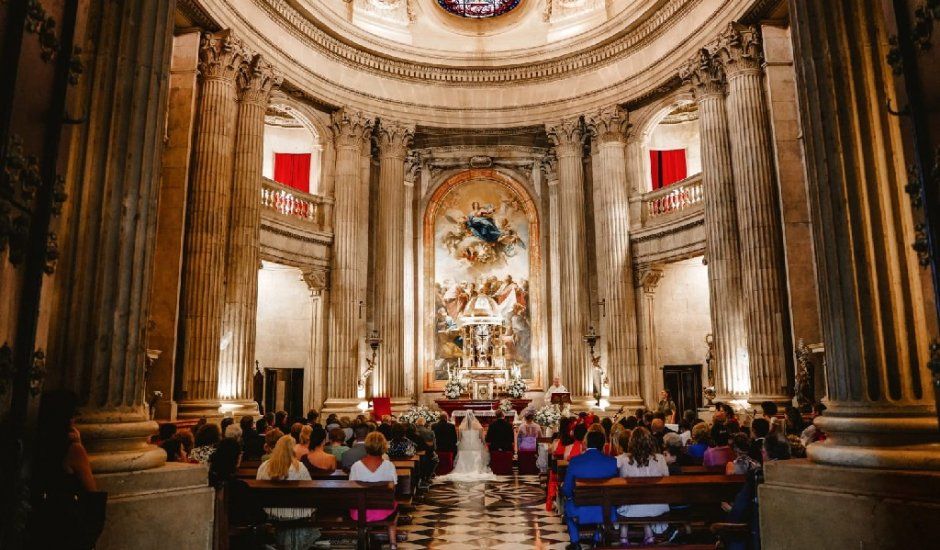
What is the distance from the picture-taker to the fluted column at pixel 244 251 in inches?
521

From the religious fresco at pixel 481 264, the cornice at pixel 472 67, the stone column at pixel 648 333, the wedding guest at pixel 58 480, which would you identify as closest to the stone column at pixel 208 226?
the cornice at pixel 472 67

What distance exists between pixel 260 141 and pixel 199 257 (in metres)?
3.13

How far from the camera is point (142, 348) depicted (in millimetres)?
4684

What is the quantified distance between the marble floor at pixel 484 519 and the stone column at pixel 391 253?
6.43 m

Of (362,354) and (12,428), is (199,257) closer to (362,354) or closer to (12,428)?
(362,354)

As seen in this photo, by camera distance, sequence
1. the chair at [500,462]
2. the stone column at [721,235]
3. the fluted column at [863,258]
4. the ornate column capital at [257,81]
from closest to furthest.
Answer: the fluted column at [863,258], the chair at [500,462], the stone column at [721,235], the ornate column capital at [257,81]

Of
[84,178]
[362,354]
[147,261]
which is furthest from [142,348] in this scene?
[362,354]

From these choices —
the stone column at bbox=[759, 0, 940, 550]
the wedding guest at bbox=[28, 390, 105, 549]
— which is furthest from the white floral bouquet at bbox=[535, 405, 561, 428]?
the wedding guest at bbox=[28, 390, 105, 549]

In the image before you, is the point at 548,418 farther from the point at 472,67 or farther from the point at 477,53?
the point at 477,53

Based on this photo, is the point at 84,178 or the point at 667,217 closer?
the point at 84,178

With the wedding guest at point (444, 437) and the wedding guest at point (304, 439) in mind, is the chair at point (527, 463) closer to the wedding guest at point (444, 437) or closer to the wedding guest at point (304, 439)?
the wedding guest at point (444, 437)

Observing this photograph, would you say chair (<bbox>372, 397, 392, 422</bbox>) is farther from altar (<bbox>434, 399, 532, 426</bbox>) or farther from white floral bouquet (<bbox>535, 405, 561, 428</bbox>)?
white floral bouquet (<bbox>535, 405, 561, 428</bbox>)

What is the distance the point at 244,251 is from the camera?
13859mm

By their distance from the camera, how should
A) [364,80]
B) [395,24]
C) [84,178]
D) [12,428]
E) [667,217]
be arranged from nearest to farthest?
[12,428]
[84,178]
[667,217]
[364,80]
[395,24]
